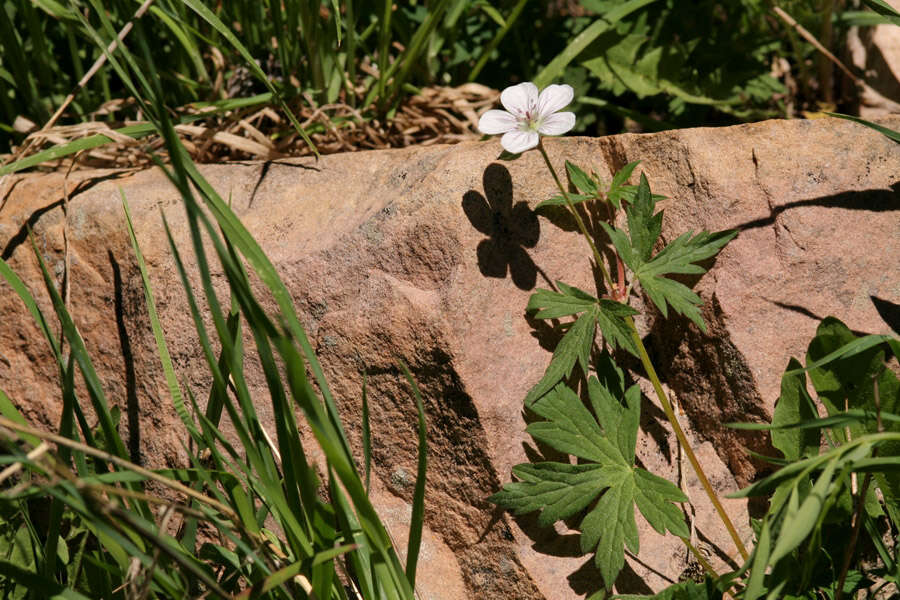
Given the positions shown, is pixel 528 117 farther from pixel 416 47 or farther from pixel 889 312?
pixel 889 312

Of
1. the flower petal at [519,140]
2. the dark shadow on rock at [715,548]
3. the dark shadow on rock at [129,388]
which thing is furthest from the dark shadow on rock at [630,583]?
the dark shadow on rock at [129,388]

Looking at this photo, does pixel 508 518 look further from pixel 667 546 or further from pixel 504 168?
pixel 504 168

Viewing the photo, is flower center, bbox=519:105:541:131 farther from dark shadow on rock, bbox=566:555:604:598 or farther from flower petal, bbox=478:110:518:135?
dark shadow on rock, bbox=566:555:604:598

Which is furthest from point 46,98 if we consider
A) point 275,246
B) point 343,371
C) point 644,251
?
point 644,251

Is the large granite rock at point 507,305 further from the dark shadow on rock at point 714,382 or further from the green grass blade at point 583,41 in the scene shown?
the green grass blade at point 583,41

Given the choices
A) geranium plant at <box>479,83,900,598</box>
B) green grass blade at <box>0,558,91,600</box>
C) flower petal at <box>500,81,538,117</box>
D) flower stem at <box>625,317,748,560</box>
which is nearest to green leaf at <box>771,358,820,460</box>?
geranium plant at <box>479,83,900,598</box>
